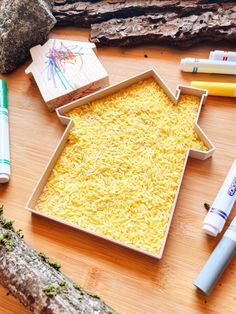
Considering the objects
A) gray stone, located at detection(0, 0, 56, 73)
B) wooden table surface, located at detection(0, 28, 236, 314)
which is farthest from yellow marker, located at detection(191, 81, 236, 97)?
gray stone, located at detection(0, 0, 56, 73)

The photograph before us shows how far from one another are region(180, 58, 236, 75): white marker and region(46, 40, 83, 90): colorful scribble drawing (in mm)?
206

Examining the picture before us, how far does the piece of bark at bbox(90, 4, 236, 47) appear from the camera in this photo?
688 millimetres

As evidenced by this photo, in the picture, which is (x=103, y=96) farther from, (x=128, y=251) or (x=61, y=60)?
(x=128, y=251)

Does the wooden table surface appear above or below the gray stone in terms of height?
below

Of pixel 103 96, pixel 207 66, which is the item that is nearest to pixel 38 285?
pixel 103 96

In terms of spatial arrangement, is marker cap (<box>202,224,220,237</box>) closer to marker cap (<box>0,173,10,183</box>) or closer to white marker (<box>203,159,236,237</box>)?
white marker (<box>203,159,236,237</box>)

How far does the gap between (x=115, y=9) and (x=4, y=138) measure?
14.2 inches

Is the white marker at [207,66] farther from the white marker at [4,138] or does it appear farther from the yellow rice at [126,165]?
the white marker at [4,138]

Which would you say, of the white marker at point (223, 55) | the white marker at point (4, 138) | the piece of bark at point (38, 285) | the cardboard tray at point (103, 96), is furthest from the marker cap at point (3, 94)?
the white marker at point (223, 55)

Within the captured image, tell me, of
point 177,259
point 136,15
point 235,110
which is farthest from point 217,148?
point 136,15

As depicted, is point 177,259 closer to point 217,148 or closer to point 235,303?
point 235,303

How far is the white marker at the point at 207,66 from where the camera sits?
673 millimetres

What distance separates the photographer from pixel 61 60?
703mm

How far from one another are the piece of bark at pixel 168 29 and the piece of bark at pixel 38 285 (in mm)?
463
